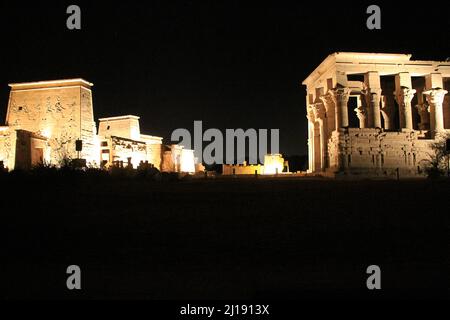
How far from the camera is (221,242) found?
8539 millimetres

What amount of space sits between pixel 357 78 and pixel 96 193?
33399mm

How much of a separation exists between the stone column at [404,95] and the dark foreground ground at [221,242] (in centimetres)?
1791

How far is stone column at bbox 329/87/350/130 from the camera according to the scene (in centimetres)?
2811

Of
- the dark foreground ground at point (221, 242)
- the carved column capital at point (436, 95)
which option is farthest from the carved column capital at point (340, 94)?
the dark foreground ground at point (221, 242)

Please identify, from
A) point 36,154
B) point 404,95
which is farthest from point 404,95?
point 36,154

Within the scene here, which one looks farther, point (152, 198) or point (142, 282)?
point (152, 198)

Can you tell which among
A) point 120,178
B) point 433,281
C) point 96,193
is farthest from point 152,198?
point 433,281

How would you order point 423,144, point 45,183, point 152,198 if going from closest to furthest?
point 152,198
point 45,183
point 423,144

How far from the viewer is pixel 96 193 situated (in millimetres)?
12953

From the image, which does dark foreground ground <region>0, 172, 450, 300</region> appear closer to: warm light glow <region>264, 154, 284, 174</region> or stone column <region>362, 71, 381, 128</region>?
stone column <region>362, 71, 381, 128</region>

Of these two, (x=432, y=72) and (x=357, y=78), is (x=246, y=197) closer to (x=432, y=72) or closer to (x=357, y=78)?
(x=432, y=72)

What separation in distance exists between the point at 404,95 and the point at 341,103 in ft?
16.2

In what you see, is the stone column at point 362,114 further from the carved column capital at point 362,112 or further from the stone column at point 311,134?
the stone column at point 311,134
